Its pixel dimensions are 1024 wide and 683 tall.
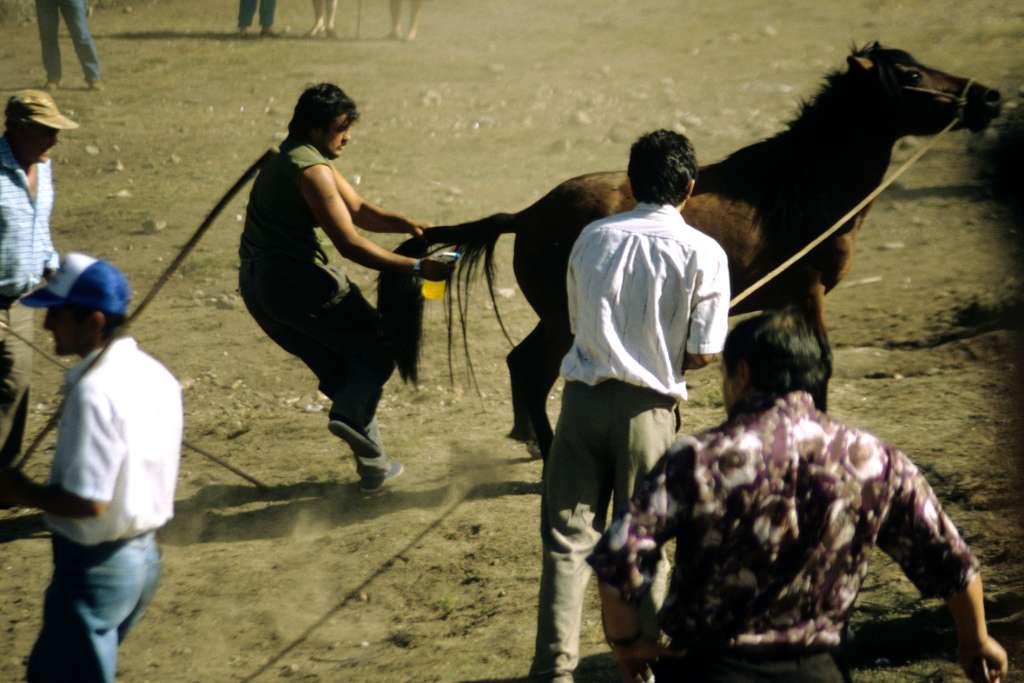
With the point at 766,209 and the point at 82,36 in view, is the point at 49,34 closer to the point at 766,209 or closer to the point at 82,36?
the point at 82,36

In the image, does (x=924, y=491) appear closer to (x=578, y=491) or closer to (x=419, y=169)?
(x=578, y=491)

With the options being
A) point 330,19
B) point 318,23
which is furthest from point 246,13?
point 330,19

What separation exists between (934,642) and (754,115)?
8979 mm

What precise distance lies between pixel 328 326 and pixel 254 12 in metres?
11.9

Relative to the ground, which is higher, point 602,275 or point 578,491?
point 602,275

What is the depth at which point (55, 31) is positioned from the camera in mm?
14031

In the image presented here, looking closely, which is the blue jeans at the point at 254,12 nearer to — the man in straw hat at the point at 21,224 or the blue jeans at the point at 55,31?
the blue jeans at the point at 55,31

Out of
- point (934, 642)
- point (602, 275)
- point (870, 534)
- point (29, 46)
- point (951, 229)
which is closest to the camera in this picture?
point (870, 534)

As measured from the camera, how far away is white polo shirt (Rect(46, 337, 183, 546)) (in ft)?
9.79

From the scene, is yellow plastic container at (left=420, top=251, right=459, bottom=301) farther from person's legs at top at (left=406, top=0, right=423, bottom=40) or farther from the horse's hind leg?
person's legs at top at (left=406, top=0, right=423, bottom=40)

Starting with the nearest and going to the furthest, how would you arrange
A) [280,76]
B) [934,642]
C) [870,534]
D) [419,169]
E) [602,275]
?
[870,534] < [602,275] < [934,642] < [419,169] < [280,76]

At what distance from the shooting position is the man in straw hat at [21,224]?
5152 mm

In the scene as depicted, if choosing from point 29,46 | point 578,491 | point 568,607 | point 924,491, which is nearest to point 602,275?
point 578,491

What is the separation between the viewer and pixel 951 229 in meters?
9.34
